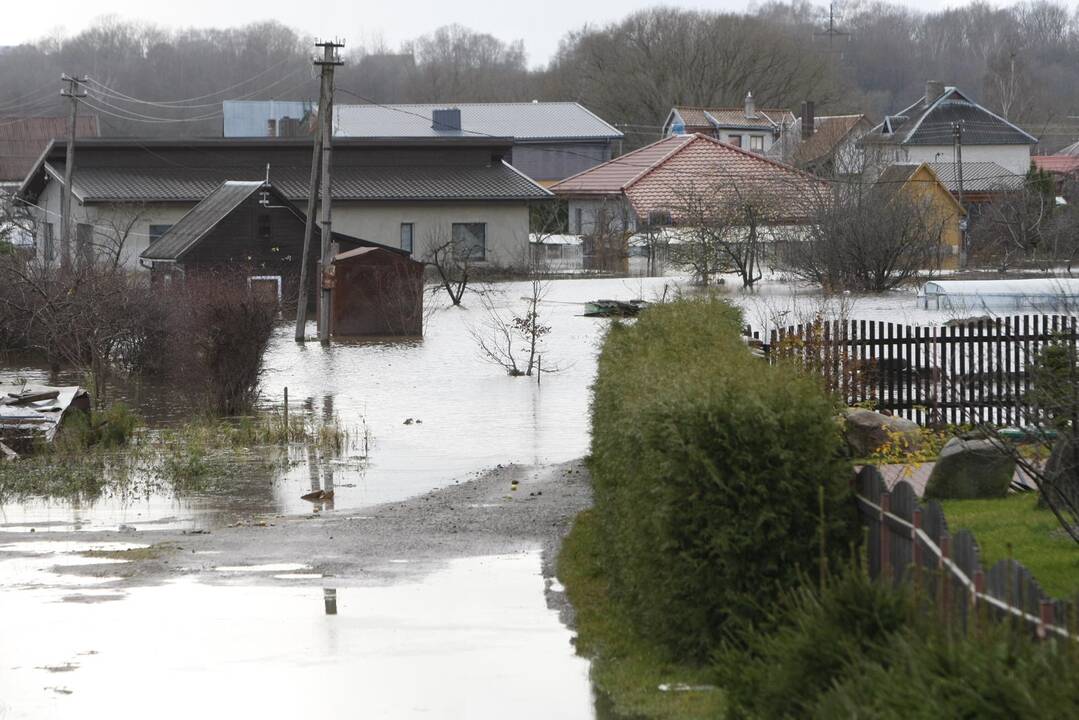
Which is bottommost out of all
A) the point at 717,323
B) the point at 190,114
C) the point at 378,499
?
the point at 378,499

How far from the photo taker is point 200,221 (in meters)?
44.0

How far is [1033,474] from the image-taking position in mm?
7648

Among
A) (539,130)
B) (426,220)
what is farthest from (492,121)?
(426,220)

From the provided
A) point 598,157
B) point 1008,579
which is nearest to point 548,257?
point 598,157

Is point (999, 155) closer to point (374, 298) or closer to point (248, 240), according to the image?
point (248, 240)

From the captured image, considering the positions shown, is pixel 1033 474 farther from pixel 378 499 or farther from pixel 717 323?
pixel 378 499

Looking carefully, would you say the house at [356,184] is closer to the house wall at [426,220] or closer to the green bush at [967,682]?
the house wall at [426,220]

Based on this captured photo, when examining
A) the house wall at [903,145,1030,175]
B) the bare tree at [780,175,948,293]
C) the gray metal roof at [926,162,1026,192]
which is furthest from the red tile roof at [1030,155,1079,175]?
the bare tree at [780,175,948,293]

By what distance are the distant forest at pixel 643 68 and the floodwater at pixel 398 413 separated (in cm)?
6116

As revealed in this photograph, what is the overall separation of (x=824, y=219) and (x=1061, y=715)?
39250 mm

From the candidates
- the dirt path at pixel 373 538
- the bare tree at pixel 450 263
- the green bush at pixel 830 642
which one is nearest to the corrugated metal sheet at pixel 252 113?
the bare tree at pixel 450 263

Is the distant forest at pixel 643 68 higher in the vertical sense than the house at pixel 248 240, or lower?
higher

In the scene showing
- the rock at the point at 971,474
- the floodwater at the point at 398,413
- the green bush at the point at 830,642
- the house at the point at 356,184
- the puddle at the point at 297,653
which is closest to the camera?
the green bush at the point at 830,642

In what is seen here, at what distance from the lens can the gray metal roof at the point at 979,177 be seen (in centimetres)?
6869
